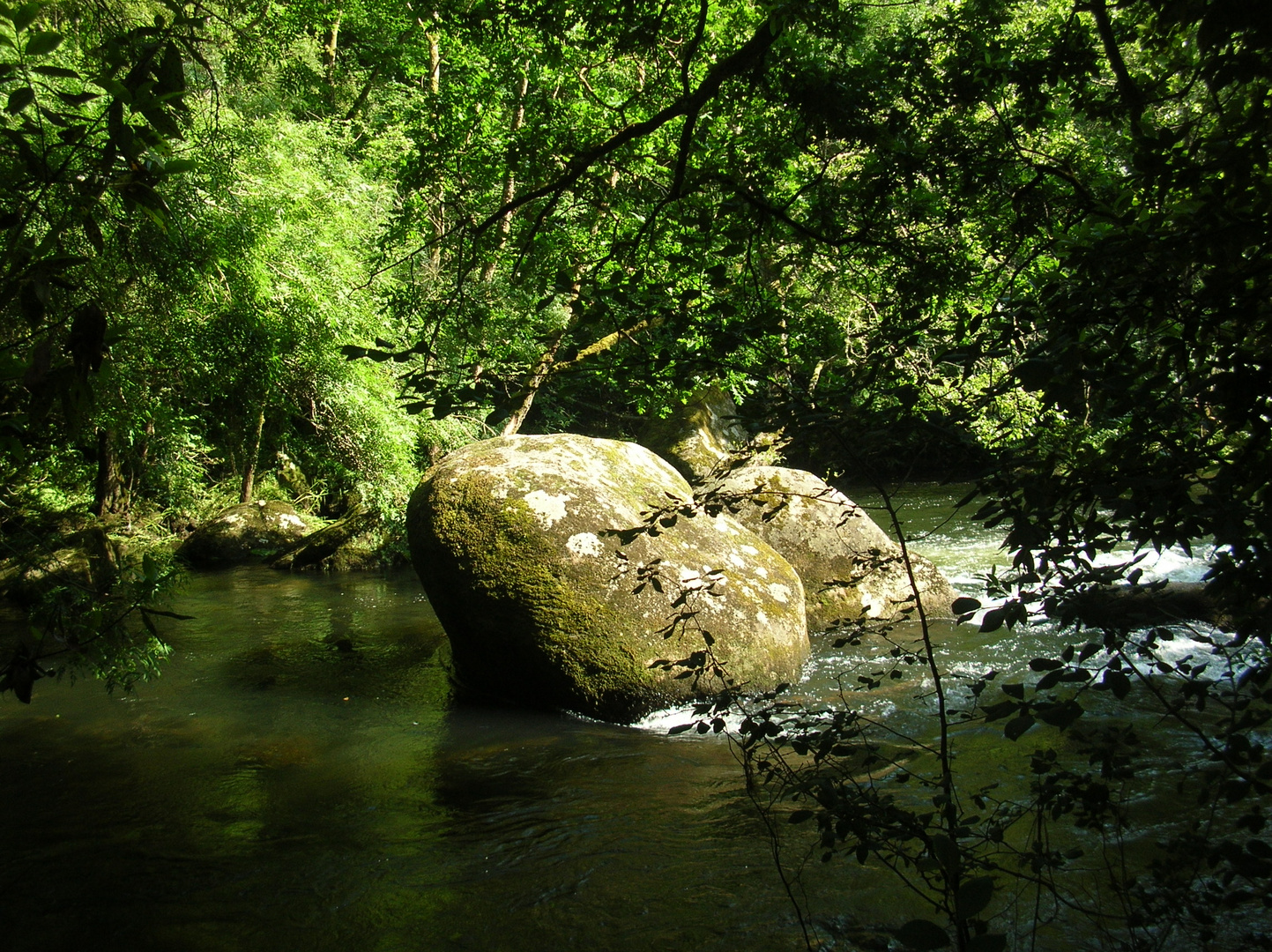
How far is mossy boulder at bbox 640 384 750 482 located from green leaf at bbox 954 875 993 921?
55.5 ft

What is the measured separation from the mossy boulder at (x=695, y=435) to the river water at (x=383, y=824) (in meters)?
11.7

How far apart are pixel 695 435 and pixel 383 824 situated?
15.5 metres

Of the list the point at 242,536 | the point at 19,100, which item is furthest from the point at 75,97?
the point at 242,536

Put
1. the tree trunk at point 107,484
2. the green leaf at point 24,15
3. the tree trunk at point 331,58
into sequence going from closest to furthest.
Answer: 1. the green leaf at point 24,15
2. the tree trunk at point 107,484
3. the tree trunk at point 331,58

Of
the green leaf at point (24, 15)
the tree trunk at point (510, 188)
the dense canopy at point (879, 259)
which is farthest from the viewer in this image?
the tree trunk at point (510, 188)

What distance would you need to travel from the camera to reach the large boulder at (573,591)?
5938 millimetres

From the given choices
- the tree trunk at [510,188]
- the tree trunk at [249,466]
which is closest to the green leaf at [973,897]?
the tree trunk at [510,188]

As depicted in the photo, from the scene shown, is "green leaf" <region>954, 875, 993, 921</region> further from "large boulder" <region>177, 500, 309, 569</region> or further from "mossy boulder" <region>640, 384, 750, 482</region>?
"mossy boulder" <region>640, 384, 750, 482</region>

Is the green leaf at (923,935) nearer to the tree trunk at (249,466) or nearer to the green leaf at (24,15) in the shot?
the green leaf at (24,15)

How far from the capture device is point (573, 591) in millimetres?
6020

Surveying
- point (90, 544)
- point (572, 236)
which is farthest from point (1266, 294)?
point (90, 544)

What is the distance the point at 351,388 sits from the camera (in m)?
11.9

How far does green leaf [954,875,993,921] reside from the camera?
158 cm

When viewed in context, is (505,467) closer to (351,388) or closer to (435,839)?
(435,839)
